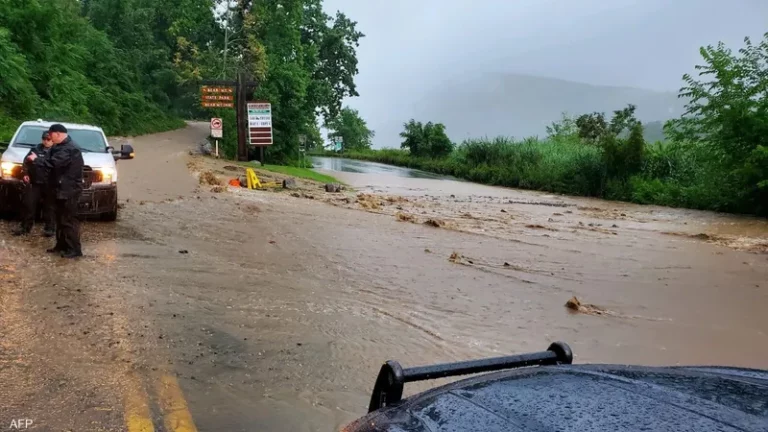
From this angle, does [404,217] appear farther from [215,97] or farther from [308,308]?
[215,97]

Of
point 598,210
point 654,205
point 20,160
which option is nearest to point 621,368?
point 20,160

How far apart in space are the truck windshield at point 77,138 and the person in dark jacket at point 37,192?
4.23ft

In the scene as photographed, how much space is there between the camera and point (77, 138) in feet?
35.7

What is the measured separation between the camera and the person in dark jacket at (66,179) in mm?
7742

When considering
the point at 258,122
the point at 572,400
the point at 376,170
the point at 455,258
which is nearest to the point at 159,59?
the point at 376,170

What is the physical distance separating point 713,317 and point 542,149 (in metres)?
32.6

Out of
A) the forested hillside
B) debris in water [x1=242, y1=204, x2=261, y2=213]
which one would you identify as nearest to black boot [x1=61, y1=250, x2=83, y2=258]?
debris in water [x1=242, y1=204, x2=261, y2=213]

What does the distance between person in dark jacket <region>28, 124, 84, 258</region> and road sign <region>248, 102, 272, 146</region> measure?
2343cm

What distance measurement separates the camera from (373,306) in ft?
23.4

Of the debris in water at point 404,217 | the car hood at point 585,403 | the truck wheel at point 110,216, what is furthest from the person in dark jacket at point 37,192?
the debris in water at point 404,217

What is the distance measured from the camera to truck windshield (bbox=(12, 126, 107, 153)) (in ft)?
33.8

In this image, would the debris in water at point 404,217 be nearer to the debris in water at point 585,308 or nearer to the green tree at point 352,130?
the debris in water at point 585,308

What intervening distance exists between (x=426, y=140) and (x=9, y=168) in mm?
52213

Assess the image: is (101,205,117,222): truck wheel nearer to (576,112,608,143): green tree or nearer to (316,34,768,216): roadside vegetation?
(316,34,768,216): roadside vegetation
